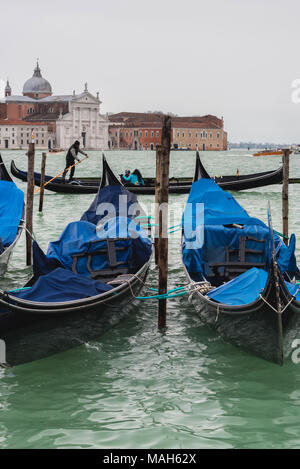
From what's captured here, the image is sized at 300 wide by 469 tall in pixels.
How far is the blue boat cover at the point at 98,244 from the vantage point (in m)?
4.55

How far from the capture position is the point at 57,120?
61.9 m

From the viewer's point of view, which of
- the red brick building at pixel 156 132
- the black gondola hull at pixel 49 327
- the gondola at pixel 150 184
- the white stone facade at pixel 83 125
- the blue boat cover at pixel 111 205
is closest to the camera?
the black gondola hull at pixel 49 327

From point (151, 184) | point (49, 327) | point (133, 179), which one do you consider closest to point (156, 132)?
Answer: point (151, 184)

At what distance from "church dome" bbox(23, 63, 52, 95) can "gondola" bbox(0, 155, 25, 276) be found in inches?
2503

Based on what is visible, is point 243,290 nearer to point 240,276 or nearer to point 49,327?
point 240,276

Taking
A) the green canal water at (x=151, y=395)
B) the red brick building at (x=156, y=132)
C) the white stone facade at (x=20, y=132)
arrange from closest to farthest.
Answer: the green canal water at (x=151, y=395) → the white stone facade at (x=20, y=132) → the red brick building at (x=156, y=132)

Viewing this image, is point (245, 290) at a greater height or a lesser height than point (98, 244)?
lesser

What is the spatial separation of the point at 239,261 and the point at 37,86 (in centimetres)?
6627

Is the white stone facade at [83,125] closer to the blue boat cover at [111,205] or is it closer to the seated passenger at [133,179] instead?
the seated passenger at [133,179]

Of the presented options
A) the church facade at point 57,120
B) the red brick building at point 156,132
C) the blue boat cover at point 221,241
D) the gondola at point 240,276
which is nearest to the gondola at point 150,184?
the gondola at point 240,276

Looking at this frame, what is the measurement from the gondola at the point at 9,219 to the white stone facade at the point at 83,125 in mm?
56212

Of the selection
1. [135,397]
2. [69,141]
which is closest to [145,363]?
[135,397]
